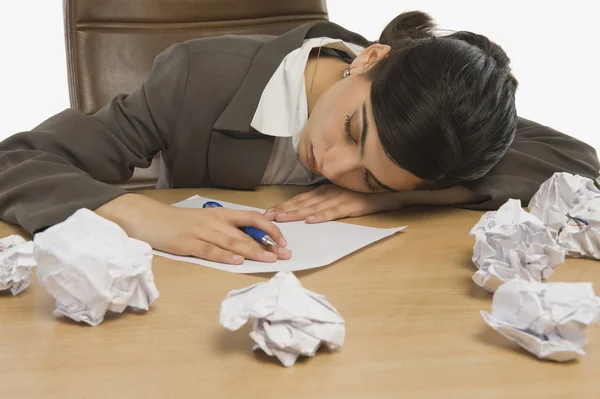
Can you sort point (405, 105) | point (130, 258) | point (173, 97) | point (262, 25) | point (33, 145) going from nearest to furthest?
point (130, 258) < point (405, 105) < point (33, 145) < point (173, 97) < point (262, 25)

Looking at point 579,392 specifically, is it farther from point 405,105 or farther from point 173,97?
point 173,97

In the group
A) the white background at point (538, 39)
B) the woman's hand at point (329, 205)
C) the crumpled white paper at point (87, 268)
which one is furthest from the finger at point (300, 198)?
the white background at point (538, 39)

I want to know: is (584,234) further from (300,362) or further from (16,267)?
(16,267)

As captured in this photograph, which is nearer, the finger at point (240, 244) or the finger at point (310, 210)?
the finger at point (240, 244)

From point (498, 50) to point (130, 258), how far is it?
731 mm

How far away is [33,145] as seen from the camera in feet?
3.76

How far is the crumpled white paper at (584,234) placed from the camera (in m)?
0.93

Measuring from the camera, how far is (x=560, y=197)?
3.26ft

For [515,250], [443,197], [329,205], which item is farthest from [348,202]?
[515,250]

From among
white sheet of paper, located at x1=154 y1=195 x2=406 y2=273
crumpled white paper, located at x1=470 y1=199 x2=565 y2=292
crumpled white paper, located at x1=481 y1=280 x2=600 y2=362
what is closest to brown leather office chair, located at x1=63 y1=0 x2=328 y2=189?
white sheet of paper, located at x1=154 y1=195 x2=406 y2=273

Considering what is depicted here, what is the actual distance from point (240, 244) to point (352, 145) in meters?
0.27

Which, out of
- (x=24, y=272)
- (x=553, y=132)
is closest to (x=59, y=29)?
(x=553, y=132)

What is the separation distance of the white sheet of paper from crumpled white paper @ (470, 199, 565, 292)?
175mm

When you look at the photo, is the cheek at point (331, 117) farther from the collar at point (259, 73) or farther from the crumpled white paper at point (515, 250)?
the crumpled white paper at point (515, 250)
